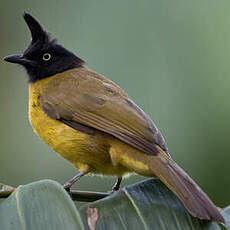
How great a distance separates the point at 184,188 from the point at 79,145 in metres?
0.92

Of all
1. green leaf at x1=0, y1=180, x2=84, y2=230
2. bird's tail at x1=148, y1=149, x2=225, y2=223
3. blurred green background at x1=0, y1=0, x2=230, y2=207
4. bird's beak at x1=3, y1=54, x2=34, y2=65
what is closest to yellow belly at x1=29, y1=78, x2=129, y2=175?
blurred green background at x1=0, y1=0, x2=230, y2=207

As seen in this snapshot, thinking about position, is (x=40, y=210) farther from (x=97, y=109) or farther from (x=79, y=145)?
(x=97, y=109)

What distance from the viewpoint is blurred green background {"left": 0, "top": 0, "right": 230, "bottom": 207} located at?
140 inches

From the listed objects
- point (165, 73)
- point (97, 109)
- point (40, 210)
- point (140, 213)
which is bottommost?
point (140, 213)

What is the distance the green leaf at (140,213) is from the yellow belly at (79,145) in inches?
27.2

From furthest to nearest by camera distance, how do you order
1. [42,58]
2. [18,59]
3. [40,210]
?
[42,58]
[18,59]
[40,210]

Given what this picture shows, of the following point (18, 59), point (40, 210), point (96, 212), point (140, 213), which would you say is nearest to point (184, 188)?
point (140, 213)

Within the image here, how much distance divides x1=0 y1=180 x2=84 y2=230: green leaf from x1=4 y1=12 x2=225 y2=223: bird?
579mm

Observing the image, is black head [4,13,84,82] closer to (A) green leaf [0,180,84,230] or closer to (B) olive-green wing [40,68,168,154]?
(B) olive-green wing [40,68,168,154]

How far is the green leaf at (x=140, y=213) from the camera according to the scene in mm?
2566

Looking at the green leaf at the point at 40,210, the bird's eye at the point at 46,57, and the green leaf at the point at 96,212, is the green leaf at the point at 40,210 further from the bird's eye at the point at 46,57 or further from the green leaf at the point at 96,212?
the bird's eye at the point at 46,57

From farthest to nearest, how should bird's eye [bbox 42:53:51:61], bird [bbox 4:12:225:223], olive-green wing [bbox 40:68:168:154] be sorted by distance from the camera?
bird's eye [bbox 42:53:51:61] → olive-green wing [bbox 40:68:168:154] → bird [bbox 4:12:225:223]

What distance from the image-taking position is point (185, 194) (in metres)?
2.82

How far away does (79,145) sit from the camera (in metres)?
3.61
